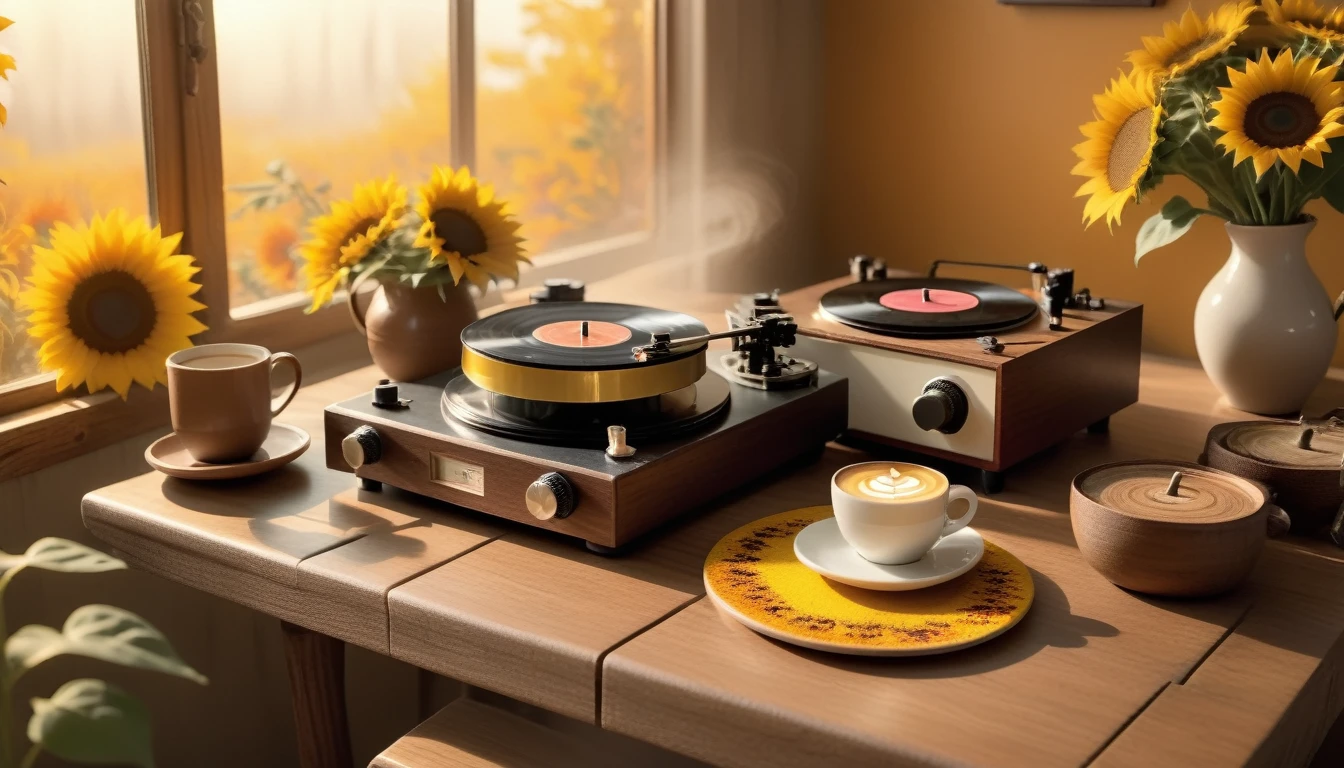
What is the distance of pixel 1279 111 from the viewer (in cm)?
134

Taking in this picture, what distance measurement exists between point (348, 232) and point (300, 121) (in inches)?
12.0

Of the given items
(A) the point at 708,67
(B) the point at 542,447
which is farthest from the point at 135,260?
(A) the point at 708,67

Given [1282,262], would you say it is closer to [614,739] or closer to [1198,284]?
[1198,284]

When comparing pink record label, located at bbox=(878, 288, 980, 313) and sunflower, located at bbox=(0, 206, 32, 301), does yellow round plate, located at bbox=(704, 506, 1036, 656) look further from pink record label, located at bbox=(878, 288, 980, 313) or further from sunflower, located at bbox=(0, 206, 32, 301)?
sunflower, located at bbox=(0, 206, 32, 301)

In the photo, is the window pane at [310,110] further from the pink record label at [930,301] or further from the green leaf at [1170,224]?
the green leaf at [1170,224]

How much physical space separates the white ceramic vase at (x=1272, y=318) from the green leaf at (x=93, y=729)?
131 cm

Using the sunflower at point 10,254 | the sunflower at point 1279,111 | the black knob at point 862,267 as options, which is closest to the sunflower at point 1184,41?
the sunflower at point 1279,111

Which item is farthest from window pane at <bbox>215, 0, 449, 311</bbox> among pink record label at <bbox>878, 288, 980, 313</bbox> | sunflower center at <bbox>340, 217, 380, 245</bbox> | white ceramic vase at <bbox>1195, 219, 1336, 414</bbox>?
white ceramic vase at <bbox>1195, 219, 1336, 414</bbox>

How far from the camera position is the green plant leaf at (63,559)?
0.62 m

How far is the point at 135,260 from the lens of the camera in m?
1.39

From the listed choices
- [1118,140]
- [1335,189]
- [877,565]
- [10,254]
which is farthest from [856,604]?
[10,254]

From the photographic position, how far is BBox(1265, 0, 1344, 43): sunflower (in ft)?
4.83

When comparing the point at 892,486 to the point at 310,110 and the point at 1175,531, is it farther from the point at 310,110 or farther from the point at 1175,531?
the point at 310,110

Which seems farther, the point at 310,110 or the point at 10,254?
the point at 310,110
